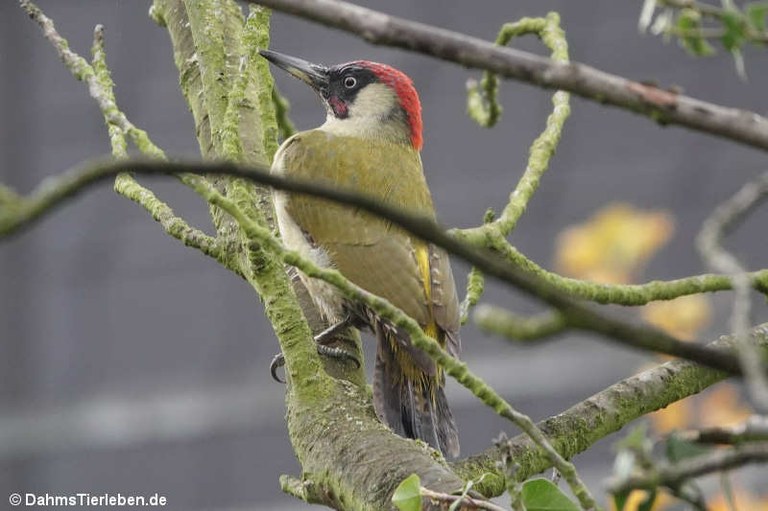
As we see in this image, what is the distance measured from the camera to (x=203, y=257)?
7262mm

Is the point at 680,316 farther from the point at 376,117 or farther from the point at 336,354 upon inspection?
the point at 336,354

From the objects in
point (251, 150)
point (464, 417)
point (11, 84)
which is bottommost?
point (251, 150)

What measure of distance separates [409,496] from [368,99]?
2.76m

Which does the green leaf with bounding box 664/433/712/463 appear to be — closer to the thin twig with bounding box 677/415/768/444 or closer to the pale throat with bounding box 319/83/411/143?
the thin twig with bounding box 677/415/768/444

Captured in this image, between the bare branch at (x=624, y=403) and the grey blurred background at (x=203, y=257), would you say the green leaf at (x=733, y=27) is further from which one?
the grey blurred background at (x=203, y=257)

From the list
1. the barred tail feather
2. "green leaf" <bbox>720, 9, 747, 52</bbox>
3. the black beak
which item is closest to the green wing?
the barred tail feather

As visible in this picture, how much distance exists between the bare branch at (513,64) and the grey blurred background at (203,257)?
5393 mm

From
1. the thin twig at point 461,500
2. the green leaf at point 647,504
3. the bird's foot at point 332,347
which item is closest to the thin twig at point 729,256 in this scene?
the green leaf at point 647,504

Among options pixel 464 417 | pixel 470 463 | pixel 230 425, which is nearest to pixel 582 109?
pixel 464 417

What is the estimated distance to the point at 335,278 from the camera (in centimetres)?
152

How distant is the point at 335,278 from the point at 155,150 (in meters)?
0.58

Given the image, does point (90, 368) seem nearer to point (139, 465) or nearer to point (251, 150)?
point (139, 465)

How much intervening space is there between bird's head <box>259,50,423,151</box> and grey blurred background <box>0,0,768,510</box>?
242 cm

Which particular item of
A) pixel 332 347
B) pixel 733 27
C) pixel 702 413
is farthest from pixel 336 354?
pixel 702 413
